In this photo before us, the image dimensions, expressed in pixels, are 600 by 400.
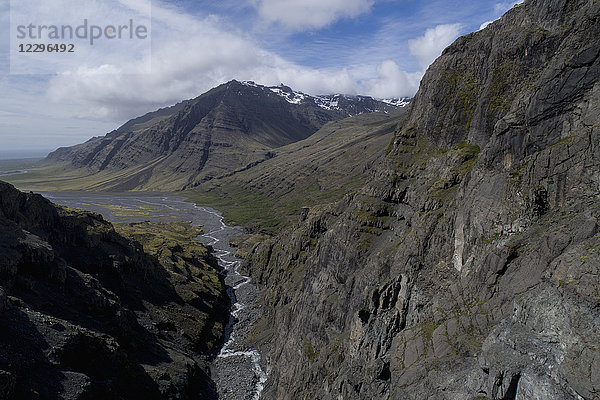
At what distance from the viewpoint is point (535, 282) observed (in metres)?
26.0

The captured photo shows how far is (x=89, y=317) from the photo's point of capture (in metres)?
61.9

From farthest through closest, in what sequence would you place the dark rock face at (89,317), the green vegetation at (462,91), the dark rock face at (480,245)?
the green vegetation at (462,91), the dark rock face at (89,317), the dark rock face at (480,245)

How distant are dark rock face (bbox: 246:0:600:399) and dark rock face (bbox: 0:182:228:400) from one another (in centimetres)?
2492

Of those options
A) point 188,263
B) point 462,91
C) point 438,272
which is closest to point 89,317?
point 438,272

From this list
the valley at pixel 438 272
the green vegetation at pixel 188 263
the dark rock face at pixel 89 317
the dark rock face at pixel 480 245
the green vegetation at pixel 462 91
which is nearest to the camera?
the dark rock face at pixel 480 245

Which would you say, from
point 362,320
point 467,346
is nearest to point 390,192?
point 362,320

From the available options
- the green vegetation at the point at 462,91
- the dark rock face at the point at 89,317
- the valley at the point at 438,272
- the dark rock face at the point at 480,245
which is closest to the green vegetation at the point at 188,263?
the dark rock face at the point at 89,317

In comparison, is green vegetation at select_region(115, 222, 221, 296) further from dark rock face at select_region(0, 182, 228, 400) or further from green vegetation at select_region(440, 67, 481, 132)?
green vegetation at select_region(440, 67, 481, 132)

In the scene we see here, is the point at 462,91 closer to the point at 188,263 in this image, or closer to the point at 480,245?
the point at 480,245

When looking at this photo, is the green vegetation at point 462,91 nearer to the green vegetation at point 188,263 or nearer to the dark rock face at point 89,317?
the dark rock face at point 89,317

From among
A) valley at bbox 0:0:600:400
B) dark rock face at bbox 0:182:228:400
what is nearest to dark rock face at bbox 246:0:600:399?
valley at bbox 0:0:600:400

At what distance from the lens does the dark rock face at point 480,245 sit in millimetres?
23609

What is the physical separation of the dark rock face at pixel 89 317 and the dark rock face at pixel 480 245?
81.8ft

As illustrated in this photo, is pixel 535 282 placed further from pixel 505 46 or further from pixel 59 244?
pixel 59 244
